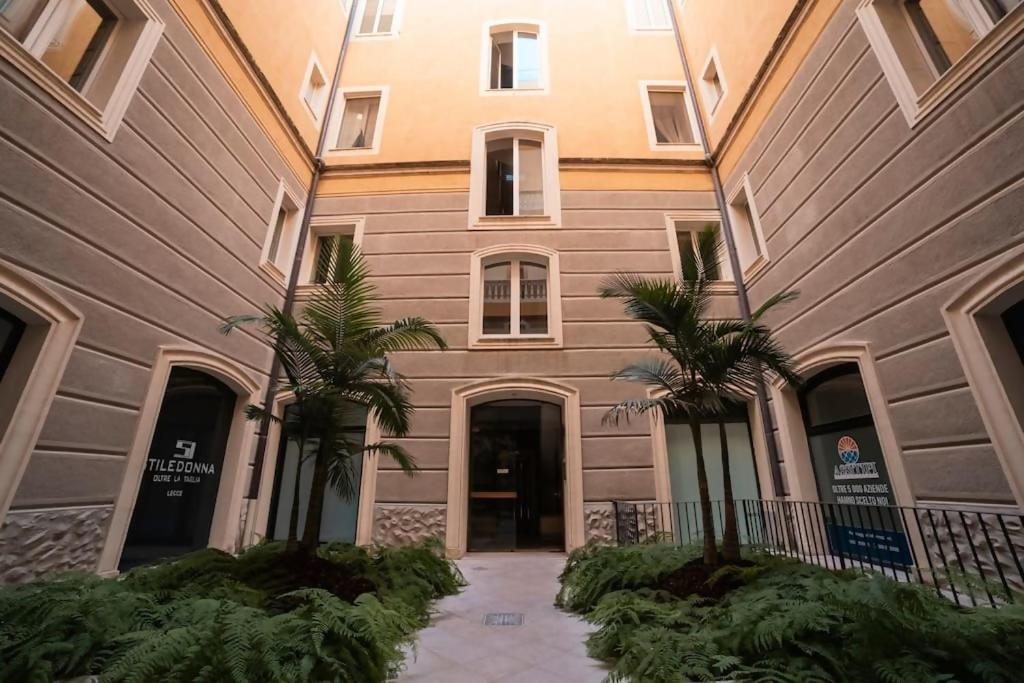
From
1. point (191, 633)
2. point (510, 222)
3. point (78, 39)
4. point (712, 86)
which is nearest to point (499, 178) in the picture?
point (510, 222)

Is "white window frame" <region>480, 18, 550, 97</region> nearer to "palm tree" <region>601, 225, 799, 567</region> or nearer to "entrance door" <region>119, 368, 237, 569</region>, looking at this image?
"palm tree" <region>601, 225, 799, 567</region>

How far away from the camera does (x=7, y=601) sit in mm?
3408

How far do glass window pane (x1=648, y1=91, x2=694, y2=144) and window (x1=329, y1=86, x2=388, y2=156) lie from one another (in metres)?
7.35

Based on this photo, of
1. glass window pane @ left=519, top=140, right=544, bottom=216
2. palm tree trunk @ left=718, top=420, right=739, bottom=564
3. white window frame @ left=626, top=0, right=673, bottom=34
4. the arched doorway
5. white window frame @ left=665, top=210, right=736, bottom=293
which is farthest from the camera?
white window frame @ left=626, top=0, right=673, bottom=34

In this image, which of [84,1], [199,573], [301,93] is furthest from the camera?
[301,93]

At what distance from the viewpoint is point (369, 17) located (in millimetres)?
14055

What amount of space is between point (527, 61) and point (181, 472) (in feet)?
43.2

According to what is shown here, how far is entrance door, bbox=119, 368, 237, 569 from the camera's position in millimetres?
6336

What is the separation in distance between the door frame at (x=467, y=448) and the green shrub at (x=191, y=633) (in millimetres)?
3905

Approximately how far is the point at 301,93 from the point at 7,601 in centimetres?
1089

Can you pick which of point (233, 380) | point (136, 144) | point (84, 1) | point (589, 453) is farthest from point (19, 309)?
point (589, 453)

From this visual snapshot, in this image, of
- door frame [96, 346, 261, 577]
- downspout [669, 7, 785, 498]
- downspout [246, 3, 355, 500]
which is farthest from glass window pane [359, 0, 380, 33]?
door frame [96, 346, 261, 577]

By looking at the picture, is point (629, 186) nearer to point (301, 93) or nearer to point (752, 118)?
point (752, 118)

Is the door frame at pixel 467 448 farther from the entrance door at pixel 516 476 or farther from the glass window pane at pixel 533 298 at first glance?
the glass window pane at pixel 533 298
